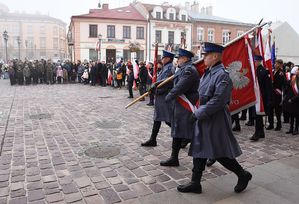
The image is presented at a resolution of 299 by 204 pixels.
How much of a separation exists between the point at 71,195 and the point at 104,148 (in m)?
2.09

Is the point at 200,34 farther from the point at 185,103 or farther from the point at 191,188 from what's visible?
the point at 191,188

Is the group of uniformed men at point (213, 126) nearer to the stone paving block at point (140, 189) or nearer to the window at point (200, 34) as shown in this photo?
the stone paving block at point (140, 189)

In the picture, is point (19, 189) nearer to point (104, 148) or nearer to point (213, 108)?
point (104, 148)

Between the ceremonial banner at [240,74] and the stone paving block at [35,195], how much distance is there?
3596 millimetres

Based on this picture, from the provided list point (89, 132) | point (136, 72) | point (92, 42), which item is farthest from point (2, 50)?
point (89, 132)

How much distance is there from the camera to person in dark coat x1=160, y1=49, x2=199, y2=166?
4586 millimetres

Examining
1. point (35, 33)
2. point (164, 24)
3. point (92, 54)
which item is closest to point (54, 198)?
point (92, 54)

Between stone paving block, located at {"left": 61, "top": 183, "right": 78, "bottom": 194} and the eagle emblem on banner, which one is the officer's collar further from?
stone paving block, located at {"left": 61, "top": 183, "right": 78, "bottom": 194}

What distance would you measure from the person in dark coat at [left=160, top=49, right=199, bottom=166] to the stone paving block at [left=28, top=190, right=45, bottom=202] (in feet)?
6.96

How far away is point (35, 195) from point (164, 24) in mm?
40363

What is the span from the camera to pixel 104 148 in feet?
19.7

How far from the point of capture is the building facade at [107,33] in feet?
125

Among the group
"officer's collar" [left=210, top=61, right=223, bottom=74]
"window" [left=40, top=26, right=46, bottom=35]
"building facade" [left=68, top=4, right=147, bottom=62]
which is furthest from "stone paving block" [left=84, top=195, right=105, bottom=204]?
"window" [left=40, top=26, right=46, bottom=35]

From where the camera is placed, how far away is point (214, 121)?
12.2ft
